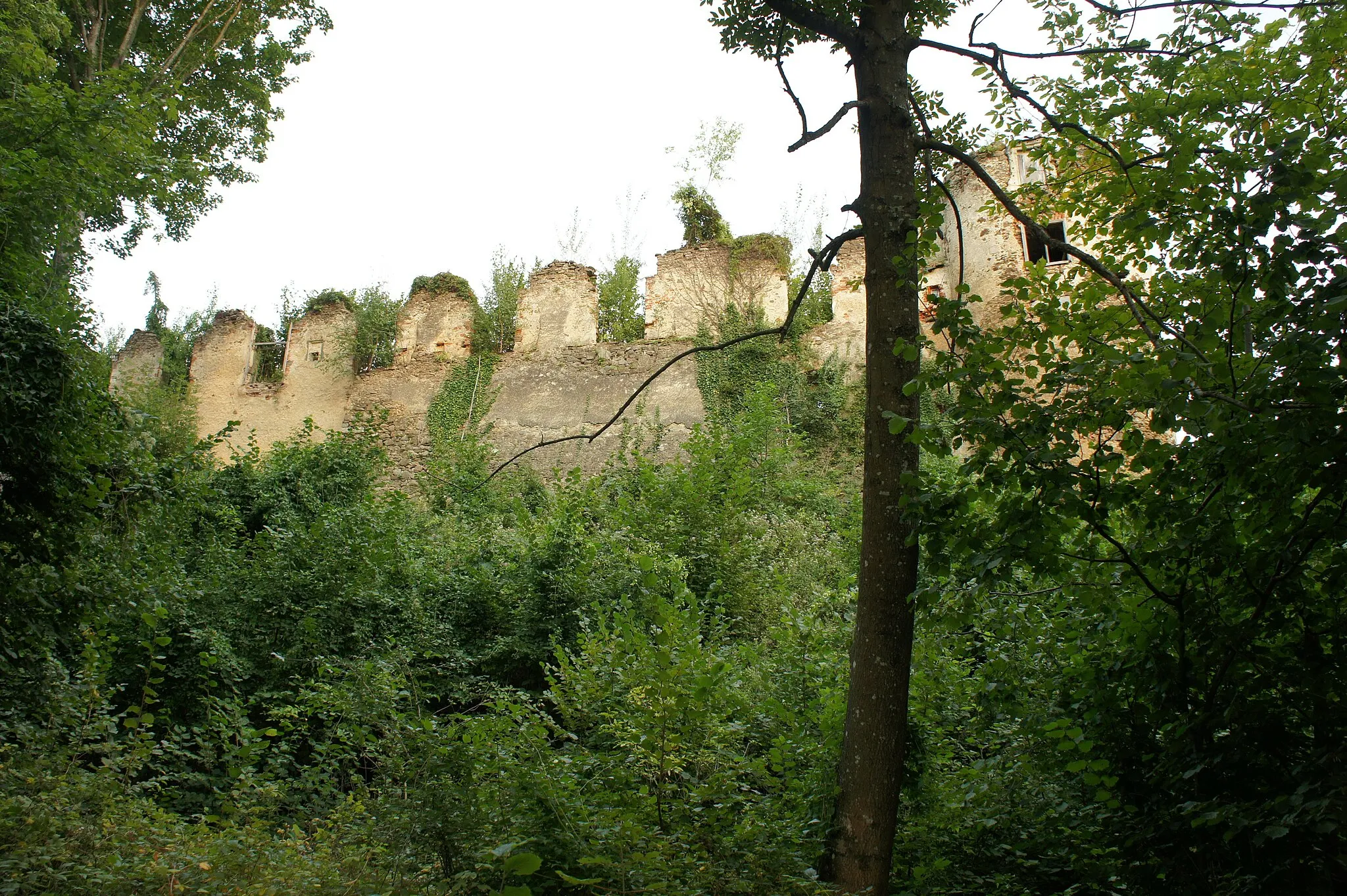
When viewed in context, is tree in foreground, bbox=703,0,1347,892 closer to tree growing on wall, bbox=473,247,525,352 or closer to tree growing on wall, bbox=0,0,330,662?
tree growing on wall, bbox=0,0,330,662

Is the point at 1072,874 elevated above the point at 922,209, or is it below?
below

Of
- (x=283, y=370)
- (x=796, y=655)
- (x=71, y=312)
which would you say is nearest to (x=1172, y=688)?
(x=796, y=655)

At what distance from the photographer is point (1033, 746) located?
4406 millimetres

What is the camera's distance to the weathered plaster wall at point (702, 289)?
1875 centimetres

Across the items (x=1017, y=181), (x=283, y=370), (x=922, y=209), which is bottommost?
(x=922, y=209)

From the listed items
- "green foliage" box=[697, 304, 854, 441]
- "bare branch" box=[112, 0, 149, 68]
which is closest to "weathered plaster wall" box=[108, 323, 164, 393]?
"bare branch" box=[112, 0, 149, 68]

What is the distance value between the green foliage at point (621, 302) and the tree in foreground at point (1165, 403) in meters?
16.3

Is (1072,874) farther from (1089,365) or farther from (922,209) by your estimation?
(922,209)

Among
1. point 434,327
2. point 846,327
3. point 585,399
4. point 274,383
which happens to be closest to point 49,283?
point 585,399

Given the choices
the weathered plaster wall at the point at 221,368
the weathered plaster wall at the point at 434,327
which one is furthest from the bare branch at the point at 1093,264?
the weathered plaster wall at the point at 221,368

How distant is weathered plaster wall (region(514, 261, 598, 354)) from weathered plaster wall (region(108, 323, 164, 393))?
10606 millimetres

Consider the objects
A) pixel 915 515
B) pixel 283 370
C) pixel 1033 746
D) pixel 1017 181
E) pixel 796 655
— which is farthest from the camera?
pixel 283 370

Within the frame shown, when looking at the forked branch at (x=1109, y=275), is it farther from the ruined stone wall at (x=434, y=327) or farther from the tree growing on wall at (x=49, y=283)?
the ruined stone wall at (x=434, y=327)

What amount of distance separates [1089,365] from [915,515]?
90cm
